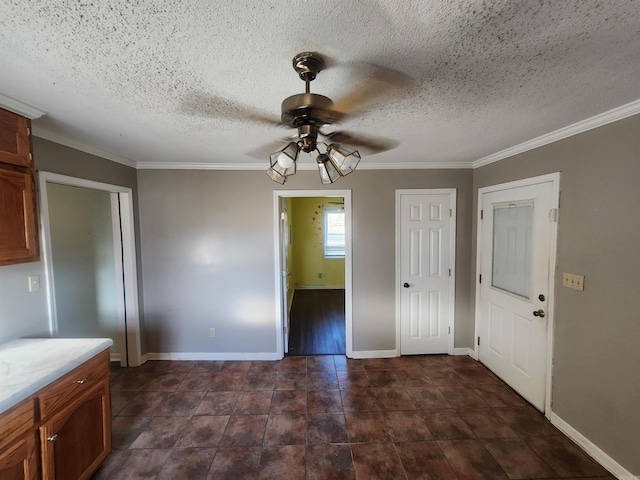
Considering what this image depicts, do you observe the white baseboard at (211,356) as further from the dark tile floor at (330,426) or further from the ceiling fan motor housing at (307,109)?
the ceiling fan motor housing at (307,109)

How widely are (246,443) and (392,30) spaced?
2.60 metres

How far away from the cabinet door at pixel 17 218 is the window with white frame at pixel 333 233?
5.28 meters

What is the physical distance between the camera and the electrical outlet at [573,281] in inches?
74.0

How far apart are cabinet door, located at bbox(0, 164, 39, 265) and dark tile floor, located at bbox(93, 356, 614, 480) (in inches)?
59.0

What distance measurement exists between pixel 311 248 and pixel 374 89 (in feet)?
17.6

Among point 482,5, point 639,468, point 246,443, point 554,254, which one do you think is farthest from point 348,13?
point 639,468

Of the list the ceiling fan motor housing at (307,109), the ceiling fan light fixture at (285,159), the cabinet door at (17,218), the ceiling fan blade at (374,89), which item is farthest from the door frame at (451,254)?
the cabinet door at (17,218)

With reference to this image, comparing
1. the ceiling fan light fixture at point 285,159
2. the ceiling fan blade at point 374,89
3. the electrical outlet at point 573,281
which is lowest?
the electrical outlet at point 573,281

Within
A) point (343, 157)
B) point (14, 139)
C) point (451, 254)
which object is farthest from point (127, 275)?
point (451, 254)

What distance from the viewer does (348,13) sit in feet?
2.89

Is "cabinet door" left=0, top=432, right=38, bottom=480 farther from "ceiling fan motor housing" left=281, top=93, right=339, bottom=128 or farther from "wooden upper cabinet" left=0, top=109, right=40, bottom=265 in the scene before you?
"ceiling fan motor housing" left=281, top=93, right=339, bottom=128

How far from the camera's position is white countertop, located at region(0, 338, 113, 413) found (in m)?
1.22

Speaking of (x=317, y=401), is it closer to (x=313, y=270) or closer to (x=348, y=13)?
(x=348, y=13)

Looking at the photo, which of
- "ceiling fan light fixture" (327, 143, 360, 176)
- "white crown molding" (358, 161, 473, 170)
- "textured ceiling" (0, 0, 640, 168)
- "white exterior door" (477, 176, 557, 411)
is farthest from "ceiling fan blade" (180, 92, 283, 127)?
"white exterior door" (477, 176, 557, 411)
